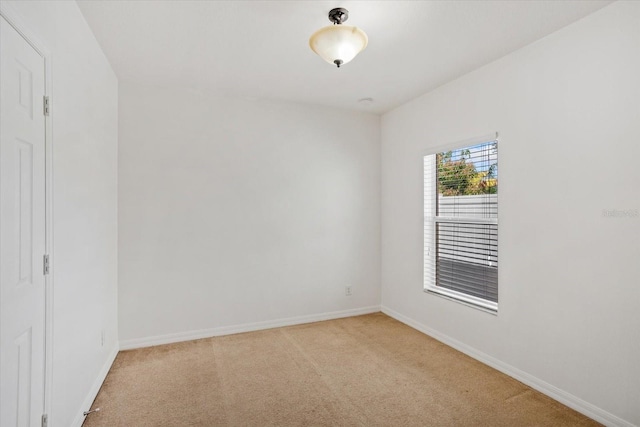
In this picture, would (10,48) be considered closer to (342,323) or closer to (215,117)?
(215,117)

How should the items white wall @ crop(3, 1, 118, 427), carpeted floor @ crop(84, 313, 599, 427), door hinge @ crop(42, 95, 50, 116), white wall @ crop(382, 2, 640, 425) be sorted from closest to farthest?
1. door hinge @ crop(42, 95, 50, 116)
2. white wall @ crop(3, 1, 118, 427)
3. white wall @ crop(382, 2, 640, 425)
4. carpeted floor @ crop(84, 313, 599, 427)

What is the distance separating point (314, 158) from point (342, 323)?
6.71ft

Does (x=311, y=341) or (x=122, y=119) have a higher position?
(x=122, y=119)

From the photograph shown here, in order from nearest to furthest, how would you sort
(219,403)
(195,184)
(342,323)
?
1. (219,403)
2. (195,184)
3. (342,323)

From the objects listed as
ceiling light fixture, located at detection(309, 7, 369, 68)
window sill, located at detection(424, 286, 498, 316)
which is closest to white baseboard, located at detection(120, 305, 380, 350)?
window sill, located at detection(424, 286, 498, 316)

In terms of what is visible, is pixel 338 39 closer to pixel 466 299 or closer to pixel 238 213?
pixel 238 213

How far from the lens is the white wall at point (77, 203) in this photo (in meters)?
1.73

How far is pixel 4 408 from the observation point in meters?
1.27

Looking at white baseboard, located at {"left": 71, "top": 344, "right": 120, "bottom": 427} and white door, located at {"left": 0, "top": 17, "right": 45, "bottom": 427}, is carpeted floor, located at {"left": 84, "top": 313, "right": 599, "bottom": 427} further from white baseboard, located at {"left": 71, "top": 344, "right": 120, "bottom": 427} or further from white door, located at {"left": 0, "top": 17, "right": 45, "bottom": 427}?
white door, located at {"left": 0, "top": 17, "right": 45, "bottom": 427}

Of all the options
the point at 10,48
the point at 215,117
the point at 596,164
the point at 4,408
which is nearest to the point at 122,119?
the point at 215,117

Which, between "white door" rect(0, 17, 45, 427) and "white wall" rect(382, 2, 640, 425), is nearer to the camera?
"white door" rect(0, 17, 45, 427)

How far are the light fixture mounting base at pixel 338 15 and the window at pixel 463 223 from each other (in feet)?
5.39

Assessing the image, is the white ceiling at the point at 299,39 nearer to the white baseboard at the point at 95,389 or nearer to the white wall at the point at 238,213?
the white wall at the point at 238,213

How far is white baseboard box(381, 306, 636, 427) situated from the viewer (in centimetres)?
207
